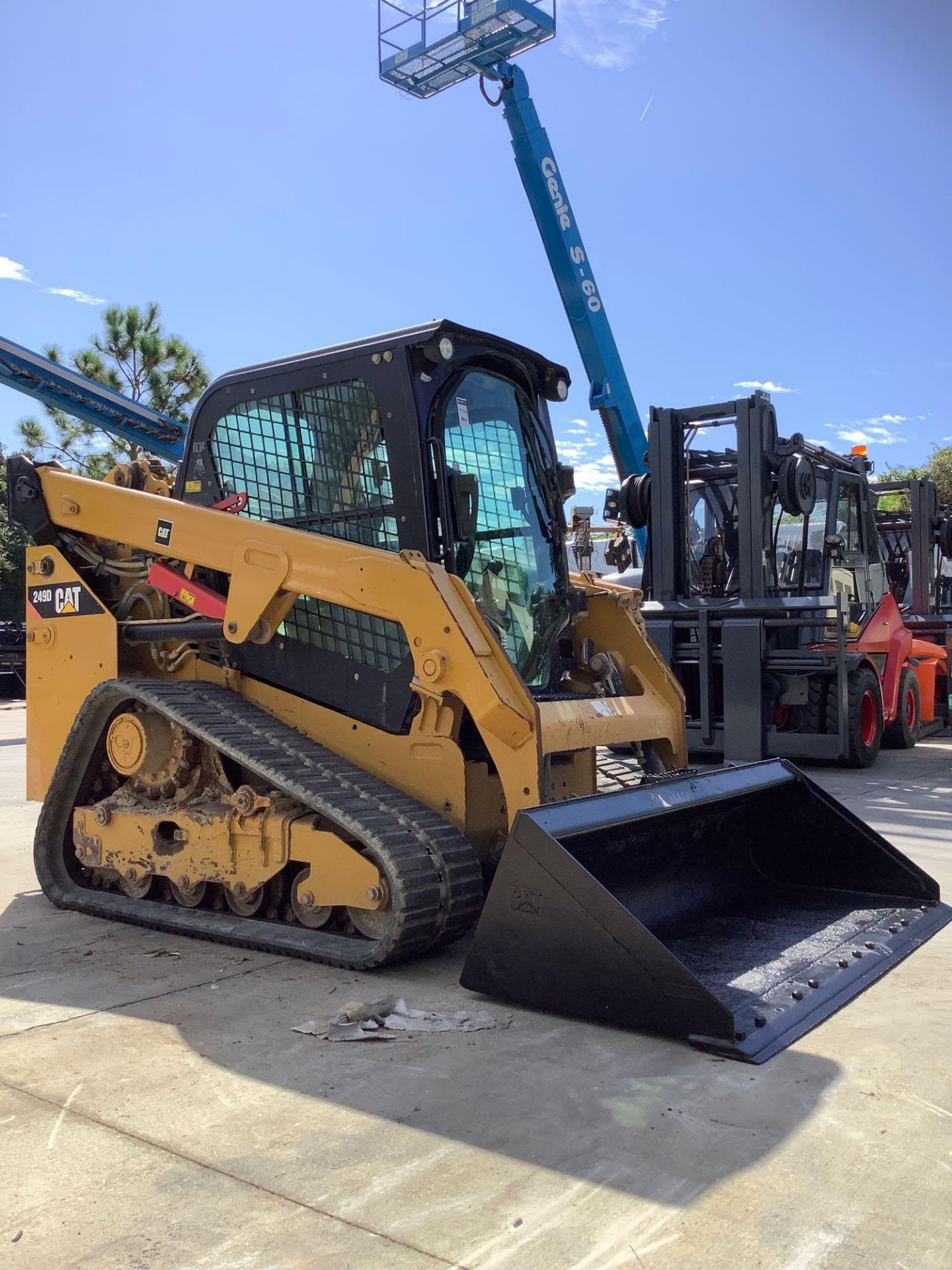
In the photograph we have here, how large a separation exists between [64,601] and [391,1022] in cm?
294

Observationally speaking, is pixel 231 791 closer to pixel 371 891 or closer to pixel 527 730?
pixel 371 891

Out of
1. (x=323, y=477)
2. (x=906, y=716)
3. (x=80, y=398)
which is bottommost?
(x=906, y=716)

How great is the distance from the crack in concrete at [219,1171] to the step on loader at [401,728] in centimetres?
127

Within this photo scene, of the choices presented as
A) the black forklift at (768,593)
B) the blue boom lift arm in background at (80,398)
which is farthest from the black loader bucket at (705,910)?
the blue boom lift arm in background at (80,398)

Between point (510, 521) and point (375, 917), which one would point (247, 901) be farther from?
point (510, 521)

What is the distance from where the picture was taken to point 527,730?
4.32 meters

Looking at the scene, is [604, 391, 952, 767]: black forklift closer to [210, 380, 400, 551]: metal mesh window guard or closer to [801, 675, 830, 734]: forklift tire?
[801, 675, 830, 734]: forklift tire

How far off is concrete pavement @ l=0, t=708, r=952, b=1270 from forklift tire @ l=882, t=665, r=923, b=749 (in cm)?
754

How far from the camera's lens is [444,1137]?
9.61ft

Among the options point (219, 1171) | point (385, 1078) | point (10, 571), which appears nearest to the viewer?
point (219, 1171)

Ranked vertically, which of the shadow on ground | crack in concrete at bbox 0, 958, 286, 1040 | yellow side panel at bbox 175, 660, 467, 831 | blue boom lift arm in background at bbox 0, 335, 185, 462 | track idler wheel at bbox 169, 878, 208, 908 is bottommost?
crack in concrete at bbox 0, 958, 286, 1040

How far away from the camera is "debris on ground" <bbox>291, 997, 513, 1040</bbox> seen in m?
3.69

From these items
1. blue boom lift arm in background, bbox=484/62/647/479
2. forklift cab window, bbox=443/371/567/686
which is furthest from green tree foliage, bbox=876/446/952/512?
forklift cab window, bbox=443/371/567/686

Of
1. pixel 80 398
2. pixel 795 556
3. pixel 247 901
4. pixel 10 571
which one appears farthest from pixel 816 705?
pixel 10 571
